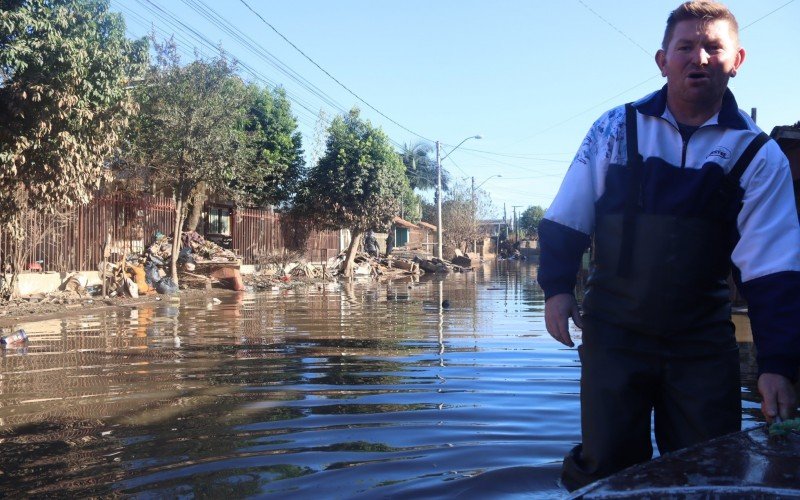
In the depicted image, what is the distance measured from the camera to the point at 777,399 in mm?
2361

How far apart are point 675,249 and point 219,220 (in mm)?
29201

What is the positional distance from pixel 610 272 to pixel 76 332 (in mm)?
9359

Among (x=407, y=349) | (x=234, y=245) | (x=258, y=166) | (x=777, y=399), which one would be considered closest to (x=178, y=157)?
(x=258, y=166)

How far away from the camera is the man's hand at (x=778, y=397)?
2350 mm

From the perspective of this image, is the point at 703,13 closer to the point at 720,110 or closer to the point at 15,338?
the point at 720,110

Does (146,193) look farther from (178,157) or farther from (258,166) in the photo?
(258,166)

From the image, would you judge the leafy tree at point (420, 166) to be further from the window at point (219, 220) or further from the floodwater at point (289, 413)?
the floodwater at point (289, 413)

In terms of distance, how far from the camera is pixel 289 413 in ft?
16.5

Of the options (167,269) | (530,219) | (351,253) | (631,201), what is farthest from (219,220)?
(530,219)

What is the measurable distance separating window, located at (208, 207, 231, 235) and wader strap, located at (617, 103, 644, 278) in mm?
27751

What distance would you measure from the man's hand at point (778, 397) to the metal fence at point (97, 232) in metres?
13.9

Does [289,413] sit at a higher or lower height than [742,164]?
lower

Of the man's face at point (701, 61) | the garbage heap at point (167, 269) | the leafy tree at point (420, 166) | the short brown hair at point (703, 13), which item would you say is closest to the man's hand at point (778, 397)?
the man's face at point (701, 61)

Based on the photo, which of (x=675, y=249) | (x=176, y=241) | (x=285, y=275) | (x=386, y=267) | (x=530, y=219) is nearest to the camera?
(x=675, y=249)
